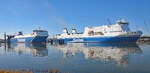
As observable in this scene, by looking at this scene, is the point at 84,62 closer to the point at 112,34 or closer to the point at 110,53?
the point at 110,53

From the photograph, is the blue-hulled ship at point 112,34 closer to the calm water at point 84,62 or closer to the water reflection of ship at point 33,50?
the water reflection of ship at point 33,50

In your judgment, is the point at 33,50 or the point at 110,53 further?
the point at 33,50

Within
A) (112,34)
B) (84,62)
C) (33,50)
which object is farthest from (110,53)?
(112,34)

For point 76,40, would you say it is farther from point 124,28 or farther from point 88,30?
point 124,28

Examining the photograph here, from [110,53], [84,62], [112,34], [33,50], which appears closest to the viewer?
[84,62]

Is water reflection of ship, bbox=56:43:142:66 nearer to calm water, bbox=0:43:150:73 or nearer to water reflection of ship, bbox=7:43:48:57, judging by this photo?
calm water, bbox=0:43:150:73

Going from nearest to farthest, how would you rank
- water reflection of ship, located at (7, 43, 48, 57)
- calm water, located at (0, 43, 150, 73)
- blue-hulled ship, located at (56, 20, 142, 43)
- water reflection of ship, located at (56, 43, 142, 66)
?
calm water, located at (0, 43, 150, 73) → water reflection of ship, located at (56, 43, 142, 66) → water reflection of ship, located at (7, 43, 48, 57) → blue-hulled ship, located at (56, 20, 142, 43)

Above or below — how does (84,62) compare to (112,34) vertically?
below

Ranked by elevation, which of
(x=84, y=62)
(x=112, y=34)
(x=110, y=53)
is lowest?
(x=84, y=62)

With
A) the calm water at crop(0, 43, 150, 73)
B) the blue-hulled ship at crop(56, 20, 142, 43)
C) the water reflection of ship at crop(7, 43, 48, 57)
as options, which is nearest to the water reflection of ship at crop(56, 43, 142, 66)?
the calm water at crop(0, 43, 150, 73)

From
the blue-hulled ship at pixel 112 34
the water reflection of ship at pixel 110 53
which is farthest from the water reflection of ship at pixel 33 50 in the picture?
the blue-hulled ship at pixel 112 34

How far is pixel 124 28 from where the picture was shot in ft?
197

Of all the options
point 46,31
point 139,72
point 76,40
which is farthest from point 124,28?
point 139,72

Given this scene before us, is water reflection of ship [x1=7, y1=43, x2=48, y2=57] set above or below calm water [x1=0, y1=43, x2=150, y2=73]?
above
